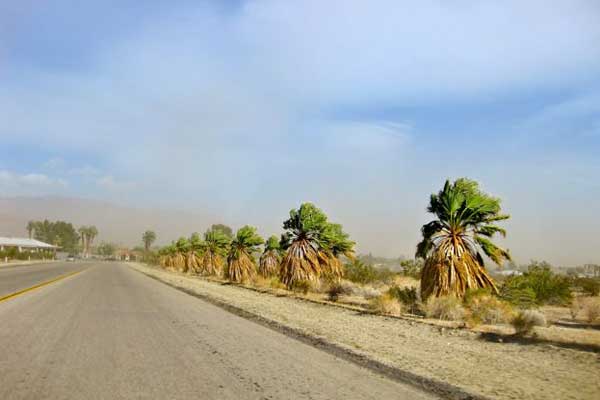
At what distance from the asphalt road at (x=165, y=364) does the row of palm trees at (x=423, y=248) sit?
758 cm

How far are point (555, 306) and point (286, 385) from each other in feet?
68.5

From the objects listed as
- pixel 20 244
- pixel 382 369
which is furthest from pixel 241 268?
pixel 20 244

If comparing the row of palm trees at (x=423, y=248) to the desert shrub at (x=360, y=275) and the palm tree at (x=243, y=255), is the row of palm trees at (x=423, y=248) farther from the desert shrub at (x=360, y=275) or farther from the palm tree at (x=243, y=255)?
the desert shrub at (x=360, y=275)

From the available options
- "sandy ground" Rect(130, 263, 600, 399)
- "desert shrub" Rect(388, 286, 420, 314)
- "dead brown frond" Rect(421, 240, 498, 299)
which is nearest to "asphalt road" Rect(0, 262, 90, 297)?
"sandy ground" Rect(130, 263, 600, 399)

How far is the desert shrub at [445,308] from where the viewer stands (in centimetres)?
1552

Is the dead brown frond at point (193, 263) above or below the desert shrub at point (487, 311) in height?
below

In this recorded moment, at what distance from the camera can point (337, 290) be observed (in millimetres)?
25938

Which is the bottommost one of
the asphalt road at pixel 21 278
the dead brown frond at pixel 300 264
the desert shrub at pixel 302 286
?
the asphalt road at pixel 21 278

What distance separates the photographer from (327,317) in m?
16.2

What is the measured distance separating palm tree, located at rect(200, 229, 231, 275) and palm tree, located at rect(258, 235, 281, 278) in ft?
53.0

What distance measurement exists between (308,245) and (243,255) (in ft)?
45.5

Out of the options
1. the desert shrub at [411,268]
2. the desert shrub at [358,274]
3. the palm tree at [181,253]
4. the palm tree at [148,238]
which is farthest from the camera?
the palm tree at [148,238]

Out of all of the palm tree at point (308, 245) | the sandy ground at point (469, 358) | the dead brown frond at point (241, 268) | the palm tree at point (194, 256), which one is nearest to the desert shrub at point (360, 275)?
the palm tree at point (308, 245)

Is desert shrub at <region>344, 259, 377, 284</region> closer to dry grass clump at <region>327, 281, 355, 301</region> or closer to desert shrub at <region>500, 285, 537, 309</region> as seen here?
dry grass clump at <region>327, 281, 355, 301</region>
